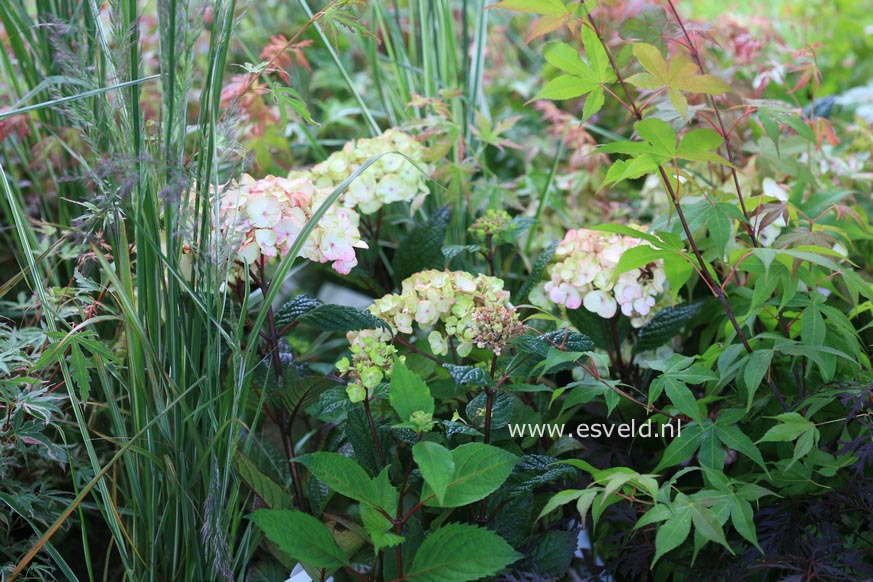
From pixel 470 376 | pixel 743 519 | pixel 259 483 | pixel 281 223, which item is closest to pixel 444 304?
pixel 470 376

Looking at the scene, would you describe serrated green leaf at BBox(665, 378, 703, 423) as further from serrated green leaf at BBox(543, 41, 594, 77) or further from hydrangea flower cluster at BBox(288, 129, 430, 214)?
hydrangea flower cluster at BBox(288, 129, 430, 214)

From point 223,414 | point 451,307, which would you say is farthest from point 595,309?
point 223,414

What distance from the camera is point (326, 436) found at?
120 cm

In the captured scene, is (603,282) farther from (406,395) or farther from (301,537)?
(301,537)

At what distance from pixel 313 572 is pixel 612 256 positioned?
2.01 feet

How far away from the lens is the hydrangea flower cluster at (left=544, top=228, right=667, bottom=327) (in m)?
1.12

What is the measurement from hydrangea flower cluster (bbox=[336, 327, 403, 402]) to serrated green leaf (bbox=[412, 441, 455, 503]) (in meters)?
0.10

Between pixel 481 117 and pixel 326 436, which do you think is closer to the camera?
pixel 326 436

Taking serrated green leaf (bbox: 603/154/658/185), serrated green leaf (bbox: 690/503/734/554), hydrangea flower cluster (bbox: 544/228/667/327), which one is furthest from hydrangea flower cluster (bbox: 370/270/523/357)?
serrated green leaf (bbox: 690/503/734/554)

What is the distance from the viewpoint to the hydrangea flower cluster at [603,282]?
1120 mm

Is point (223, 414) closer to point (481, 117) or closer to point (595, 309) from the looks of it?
point (595, 309)

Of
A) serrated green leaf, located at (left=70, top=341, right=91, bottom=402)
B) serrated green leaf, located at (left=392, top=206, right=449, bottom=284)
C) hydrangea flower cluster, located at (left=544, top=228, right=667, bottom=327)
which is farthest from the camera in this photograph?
serrated green leaf, located at (left=392, top=206, right=449, bottom=284)

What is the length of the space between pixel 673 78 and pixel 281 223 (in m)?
0.53

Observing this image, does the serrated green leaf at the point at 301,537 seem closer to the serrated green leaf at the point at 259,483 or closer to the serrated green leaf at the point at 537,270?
the serrated green leaf at the point at 259,483
